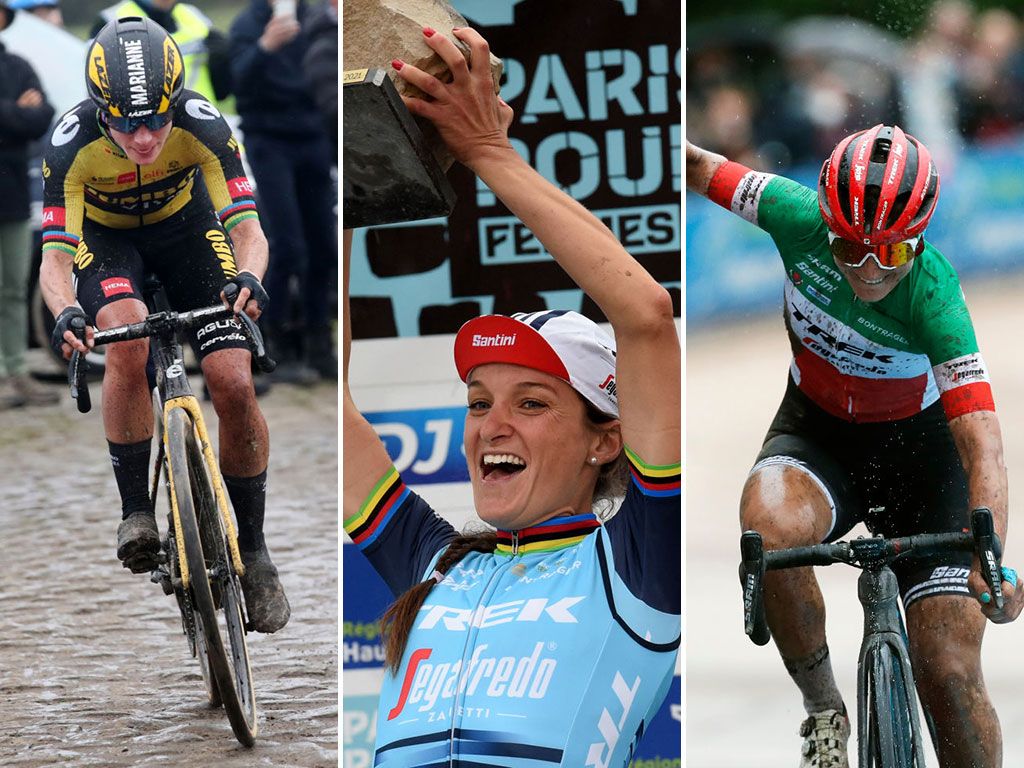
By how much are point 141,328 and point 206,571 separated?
19.4 inches

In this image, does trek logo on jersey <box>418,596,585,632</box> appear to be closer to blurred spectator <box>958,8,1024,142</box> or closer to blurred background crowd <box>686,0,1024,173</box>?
blurred background crowd <box>686,0,1024,173</box>

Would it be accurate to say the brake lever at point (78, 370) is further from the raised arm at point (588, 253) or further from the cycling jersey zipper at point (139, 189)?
the raised arm at point (588, 253)

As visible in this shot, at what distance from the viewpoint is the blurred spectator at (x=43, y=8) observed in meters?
2.92

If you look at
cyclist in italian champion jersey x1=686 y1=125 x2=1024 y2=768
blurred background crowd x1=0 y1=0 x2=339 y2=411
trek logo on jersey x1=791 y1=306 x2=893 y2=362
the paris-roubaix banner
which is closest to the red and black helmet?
cyclist in italian champion jersey x1=686 y1=125 x2=1024 y2=768

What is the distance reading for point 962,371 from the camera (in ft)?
8.71

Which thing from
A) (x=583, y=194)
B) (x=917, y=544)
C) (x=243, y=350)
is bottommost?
(x=917, y=544)

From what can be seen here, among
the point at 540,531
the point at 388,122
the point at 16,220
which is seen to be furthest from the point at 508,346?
the point at 16,220

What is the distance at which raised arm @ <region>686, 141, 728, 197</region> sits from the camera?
9.71 ft

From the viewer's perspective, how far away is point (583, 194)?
10.5 feet

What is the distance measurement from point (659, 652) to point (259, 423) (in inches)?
41.3

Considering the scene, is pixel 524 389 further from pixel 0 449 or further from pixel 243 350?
pixel 0 449

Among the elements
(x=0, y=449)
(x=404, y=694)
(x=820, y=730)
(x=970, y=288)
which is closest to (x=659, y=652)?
(x=404, y=694)

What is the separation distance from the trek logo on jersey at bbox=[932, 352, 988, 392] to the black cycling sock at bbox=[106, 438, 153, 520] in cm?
154

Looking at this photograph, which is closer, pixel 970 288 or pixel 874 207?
pixel 874 207
